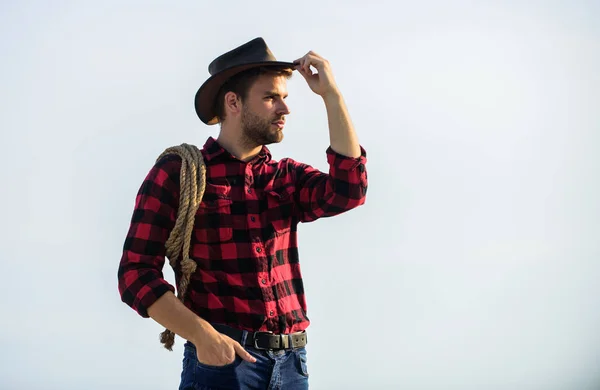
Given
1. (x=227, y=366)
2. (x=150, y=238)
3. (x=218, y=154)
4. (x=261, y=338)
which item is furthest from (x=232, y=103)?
(x=227, y=366)

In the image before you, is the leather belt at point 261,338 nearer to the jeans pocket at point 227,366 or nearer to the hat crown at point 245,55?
the jeans pocket at point 227,366

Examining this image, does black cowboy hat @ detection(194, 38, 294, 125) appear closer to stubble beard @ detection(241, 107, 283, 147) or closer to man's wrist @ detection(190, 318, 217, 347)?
stubble beard @ detection(241, 107, 283, 147)

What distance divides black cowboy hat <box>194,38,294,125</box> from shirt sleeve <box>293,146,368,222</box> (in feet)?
1.61

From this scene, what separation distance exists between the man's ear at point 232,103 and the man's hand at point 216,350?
3.33ft

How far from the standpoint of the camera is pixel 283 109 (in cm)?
368

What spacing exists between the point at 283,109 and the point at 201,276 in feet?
2.60

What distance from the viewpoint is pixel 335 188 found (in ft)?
11.8

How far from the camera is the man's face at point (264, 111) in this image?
3.66m

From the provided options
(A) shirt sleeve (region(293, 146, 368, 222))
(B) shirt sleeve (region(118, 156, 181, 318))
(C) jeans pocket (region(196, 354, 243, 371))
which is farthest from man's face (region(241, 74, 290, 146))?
(C) jeans pocket (region(196, 354, 243, 371))

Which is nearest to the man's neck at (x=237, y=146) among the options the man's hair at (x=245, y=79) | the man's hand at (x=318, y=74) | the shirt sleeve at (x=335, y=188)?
the man's hair at (x=245, y=79)

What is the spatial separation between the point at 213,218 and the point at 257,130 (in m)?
0.43

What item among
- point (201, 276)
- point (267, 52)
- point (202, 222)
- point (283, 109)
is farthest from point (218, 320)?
point (267, 52)

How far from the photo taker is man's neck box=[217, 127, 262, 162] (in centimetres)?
373

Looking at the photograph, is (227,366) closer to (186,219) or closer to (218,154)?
(186,219)
